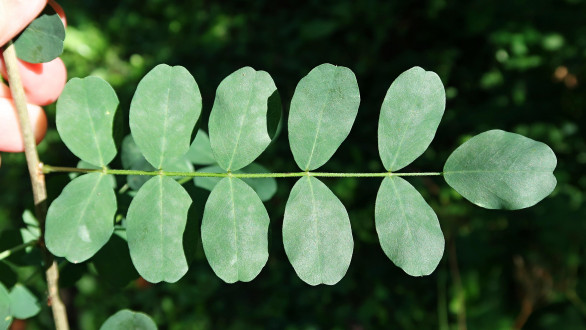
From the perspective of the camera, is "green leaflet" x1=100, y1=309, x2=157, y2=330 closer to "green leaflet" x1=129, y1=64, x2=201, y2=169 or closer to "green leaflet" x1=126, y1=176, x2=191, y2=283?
"green leaflet" x1=126, y1=176, x2=191, y2=283

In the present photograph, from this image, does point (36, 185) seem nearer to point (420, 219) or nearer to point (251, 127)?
point (251, 127)

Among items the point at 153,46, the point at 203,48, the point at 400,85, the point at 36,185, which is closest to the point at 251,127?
the point at 400,85

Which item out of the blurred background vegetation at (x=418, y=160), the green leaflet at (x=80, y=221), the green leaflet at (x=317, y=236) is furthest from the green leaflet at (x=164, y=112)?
the blurred background vegetation at (x=418, y=160)

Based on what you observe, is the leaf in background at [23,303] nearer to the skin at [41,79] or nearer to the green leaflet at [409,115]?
the skin at [41,79]

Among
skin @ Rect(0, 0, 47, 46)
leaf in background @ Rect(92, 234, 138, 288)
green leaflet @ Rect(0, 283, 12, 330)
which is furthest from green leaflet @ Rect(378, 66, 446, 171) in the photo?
green leaflet @ Rect(0, 283, 12, 330)

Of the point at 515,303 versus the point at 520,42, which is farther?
the point at 515,303
